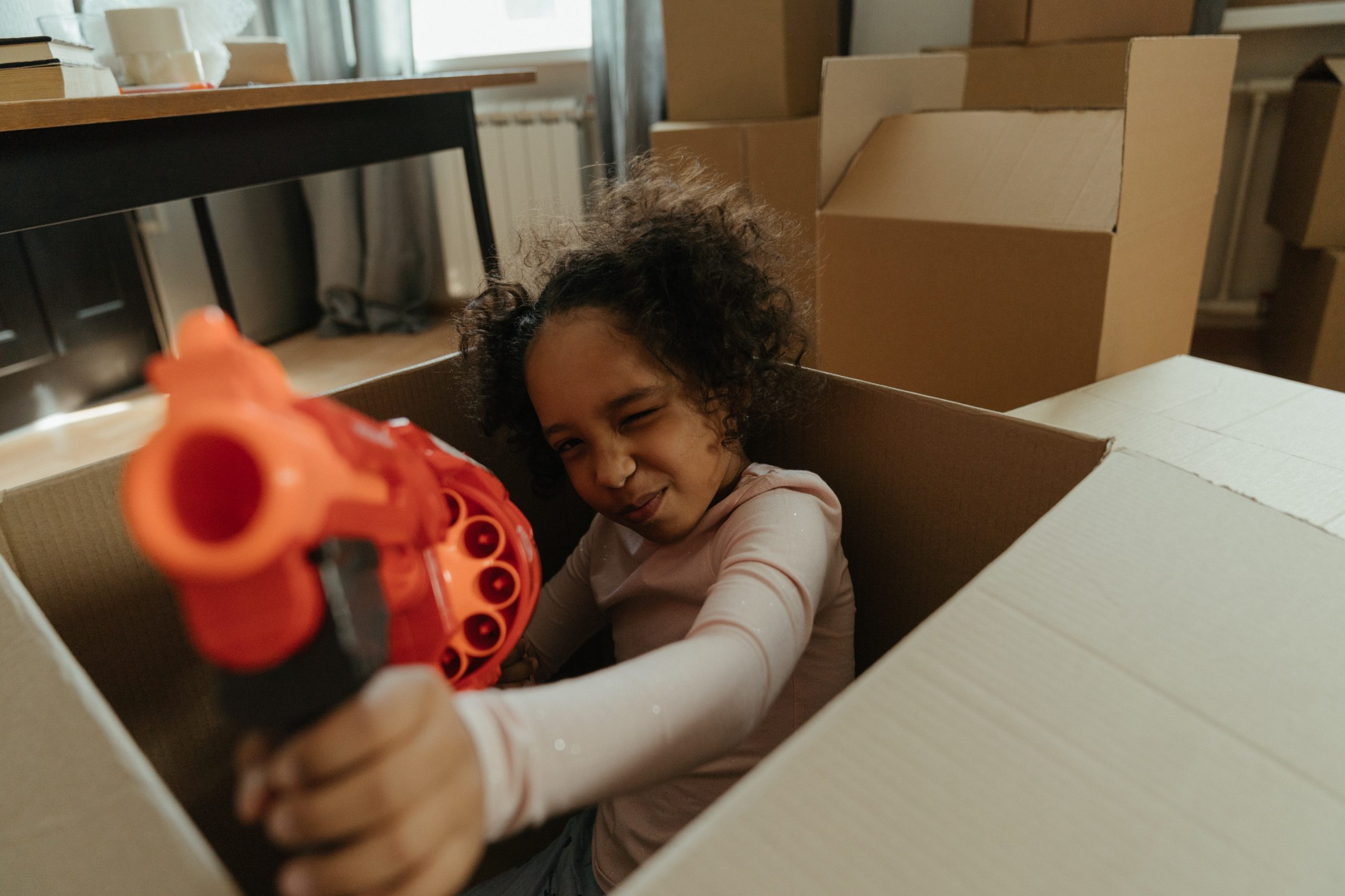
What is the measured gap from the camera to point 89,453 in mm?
1807

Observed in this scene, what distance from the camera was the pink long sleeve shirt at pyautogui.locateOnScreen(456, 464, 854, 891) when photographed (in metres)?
0.34

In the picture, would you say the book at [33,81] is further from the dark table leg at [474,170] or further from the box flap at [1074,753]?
the box flap at [1074,753]

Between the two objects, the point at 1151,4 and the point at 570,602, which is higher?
the point at 1151,4

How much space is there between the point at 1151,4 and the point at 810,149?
61 centimetres

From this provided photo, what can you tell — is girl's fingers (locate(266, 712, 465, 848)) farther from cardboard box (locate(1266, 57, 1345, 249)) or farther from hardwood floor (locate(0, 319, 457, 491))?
cardboard box (locate(1266, 57, 1345, 249))

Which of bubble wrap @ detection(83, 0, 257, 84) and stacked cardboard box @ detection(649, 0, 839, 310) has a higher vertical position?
bubble wrap @ detection(83, 0, 257, 84)

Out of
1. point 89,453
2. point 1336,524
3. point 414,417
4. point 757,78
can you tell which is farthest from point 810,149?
point 89,453

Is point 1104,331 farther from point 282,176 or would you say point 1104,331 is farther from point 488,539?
point 282,176

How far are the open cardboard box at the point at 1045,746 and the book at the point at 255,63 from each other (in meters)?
1.42

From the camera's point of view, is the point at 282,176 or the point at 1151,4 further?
the point at 1151,4

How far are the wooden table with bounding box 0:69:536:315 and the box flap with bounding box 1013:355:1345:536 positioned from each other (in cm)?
60

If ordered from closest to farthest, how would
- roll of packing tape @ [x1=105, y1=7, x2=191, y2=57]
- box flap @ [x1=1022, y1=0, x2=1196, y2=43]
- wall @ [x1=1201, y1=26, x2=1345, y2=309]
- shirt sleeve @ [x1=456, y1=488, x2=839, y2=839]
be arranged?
1. shirt sleeve @ [x1=456, y1=488, x2=839, y2=839]
2. roll of packing tape @ [x1=105, y1=7, x2=191, y2=57]
3. box flap @ [x1=1022, y1=0, x2=1196, y2=43]
4. wall @ [x1=1201, y1=26, x2=1345, y2=309]

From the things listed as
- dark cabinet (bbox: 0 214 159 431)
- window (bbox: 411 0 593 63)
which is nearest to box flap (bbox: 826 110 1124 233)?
window (bbox: 411 0 593 63)

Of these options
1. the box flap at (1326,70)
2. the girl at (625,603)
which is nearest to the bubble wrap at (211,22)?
the girl at (625,603)
